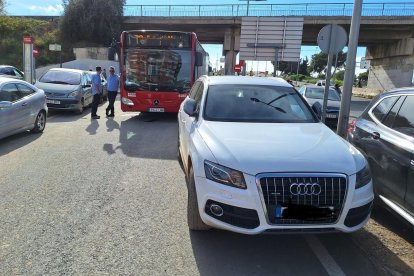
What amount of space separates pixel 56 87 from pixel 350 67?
10299mm

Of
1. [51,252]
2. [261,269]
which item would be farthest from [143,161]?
[261,269]

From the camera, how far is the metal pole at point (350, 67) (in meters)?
7.68

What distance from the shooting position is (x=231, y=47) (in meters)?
44.8

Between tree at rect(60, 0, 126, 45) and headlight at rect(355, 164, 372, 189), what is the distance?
141 ft

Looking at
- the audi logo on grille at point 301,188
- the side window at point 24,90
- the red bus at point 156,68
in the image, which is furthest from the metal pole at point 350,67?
the side window at point 24,90

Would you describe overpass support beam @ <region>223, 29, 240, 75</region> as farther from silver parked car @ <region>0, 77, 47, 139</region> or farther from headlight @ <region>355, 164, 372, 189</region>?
headlight @ <region>355, 164, 372, 189</region>

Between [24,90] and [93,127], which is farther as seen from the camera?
[93,127]

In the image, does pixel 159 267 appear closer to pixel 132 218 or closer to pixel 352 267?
pixel 132 218

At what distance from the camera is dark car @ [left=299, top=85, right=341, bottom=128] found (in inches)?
527

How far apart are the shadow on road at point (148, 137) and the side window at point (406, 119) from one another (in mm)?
4485

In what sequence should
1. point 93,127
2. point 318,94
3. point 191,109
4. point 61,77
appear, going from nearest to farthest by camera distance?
point 191,109 < point 93,127 < point 61,77 < point 318,94

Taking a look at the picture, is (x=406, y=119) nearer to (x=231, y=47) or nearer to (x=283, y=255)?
(x=283, y=255)

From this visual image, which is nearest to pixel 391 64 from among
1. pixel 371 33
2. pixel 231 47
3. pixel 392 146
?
pixel 371 33

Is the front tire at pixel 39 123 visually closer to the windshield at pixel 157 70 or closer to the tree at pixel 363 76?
the windshield at pixel 157 70
